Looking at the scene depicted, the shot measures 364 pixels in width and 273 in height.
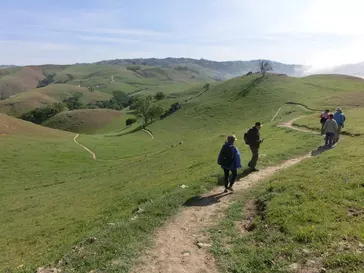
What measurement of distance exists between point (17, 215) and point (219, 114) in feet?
276

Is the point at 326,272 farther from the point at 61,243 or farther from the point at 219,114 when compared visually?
the point at 219,114

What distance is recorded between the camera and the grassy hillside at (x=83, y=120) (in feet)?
501

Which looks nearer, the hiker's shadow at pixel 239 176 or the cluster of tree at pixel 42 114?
the hiker's shadow at pixel 239 176

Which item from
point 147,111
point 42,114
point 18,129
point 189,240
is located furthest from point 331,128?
point 42,114

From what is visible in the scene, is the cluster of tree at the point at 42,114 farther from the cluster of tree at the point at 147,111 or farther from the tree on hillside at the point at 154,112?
the tree on hillside at the point at 154,112

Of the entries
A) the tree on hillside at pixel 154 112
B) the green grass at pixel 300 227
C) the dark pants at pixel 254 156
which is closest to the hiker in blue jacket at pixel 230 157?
the green grass at pixel 300 227

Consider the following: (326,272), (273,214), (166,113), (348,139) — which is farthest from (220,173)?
(166,113)

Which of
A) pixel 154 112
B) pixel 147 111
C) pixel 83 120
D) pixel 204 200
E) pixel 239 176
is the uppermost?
pixel 239 176

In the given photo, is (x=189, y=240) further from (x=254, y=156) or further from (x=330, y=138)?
(x=330, y=138)

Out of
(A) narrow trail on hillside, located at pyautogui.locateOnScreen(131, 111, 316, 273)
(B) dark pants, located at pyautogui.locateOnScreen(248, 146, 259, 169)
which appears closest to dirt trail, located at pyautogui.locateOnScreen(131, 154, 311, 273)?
(A) narrow trail on hillside, located at pyautogui.locateOnScreen(131, 111, 316, 273)

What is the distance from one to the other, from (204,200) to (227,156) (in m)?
2.80

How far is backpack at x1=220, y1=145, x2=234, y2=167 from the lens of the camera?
19.4m

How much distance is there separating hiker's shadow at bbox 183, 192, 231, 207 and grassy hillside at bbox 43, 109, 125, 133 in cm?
13393

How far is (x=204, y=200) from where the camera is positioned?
63.2 ft
